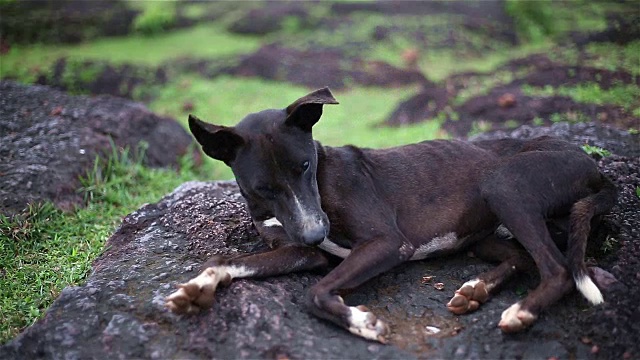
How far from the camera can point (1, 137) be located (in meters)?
6.82

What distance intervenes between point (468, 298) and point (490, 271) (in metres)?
0.43

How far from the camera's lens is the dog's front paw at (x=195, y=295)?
12.3 feet

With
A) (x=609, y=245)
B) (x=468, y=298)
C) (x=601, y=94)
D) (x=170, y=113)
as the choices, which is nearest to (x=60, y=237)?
(x=468, y=298)

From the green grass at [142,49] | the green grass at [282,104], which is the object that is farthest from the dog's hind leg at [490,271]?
the green grass at [142,49]

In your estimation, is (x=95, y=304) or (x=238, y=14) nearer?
(x=95, y=304)

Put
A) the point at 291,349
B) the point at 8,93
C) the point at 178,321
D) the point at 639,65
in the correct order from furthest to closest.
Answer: the point at 639,65 < the point at 8,93 < the point at 178,321 < the point at 291,349

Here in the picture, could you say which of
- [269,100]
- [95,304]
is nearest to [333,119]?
[269,100]

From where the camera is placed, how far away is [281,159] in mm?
4125

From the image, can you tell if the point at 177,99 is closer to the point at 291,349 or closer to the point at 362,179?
the point at 362,179

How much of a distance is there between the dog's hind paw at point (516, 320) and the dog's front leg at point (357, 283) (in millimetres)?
724

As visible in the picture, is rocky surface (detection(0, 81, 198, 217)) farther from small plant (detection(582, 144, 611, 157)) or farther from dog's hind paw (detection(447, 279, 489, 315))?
small plant (detection(582, 144, 611, 157))

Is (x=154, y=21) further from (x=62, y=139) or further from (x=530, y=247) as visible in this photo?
(x=530, y=247)

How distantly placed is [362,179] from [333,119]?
20.5 feet

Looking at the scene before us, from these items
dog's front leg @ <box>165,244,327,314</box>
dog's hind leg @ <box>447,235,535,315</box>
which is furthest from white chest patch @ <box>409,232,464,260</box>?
dog's front leg @ <box>165,244,327,314</box>
